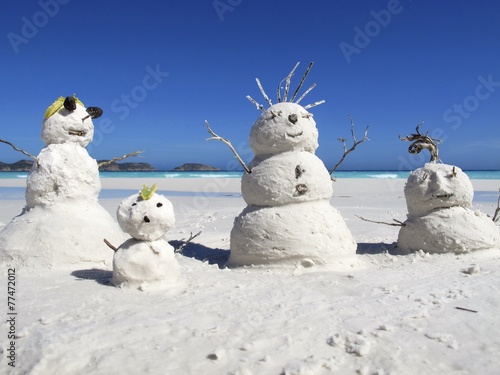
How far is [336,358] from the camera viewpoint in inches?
106

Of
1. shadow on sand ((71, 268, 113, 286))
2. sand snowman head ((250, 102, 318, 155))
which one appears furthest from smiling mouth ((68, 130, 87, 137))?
sand snowman head ((250, 102, 318, 155))

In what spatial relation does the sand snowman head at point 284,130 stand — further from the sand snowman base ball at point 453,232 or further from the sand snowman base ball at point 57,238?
the sand snowman base ball at point 57,238

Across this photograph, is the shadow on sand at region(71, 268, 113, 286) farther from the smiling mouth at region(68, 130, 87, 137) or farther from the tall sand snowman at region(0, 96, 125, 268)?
the smiling mouth at region(68, 130, 87, 137)

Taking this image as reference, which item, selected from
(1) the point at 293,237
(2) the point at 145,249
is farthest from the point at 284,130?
(2) the point at 145,249

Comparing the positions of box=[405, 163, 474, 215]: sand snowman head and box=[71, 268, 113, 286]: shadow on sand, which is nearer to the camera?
box=[71, 268, 113, 286]: shadow on sand

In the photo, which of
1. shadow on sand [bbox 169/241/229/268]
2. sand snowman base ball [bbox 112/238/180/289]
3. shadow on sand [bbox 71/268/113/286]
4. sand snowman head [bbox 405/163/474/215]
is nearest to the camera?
sand snowman base ball [bbox 112/238/180/289]

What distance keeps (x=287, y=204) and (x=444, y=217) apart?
221 cm

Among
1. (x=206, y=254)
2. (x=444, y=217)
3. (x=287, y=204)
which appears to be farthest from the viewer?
(x=206, y=254)

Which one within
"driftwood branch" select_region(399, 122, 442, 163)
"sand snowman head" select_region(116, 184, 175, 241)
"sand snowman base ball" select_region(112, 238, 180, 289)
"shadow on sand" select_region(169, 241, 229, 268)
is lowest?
"shadow on sand" select_region(169, 241, 229, 268)

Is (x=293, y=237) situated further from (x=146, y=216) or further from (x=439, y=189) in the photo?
(x=439, y=189)

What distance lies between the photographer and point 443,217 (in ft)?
18.6

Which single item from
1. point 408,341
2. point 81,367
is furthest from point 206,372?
point 408,341

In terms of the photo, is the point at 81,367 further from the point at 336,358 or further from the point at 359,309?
the point at 359,309

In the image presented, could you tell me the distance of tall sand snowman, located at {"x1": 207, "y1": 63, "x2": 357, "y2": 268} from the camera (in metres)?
4.96
